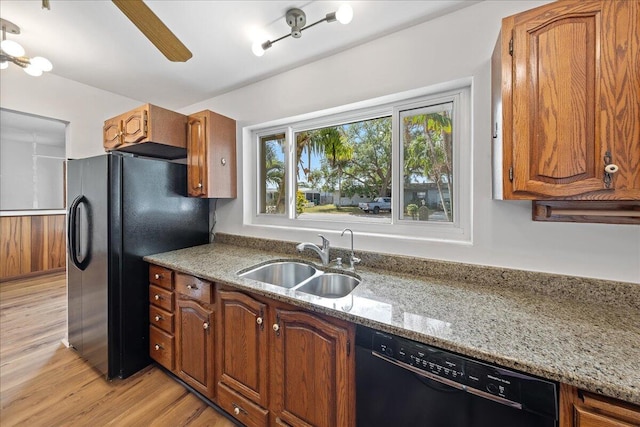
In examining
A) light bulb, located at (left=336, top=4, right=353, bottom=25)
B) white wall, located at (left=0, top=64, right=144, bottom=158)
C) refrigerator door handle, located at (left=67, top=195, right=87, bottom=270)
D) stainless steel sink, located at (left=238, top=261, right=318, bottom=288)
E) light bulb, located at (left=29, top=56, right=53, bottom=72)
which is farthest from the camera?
white wall, located at (left=0, top=64, right=144, bottom=158)

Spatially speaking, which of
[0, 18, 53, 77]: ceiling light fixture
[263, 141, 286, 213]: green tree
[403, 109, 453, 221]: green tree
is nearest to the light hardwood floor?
[263, 141, 286, 213]: green tree

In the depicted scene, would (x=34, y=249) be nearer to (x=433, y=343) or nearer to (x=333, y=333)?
(x=333, y=333)

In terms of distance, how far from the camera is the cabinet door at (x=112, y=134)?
7.39 feet

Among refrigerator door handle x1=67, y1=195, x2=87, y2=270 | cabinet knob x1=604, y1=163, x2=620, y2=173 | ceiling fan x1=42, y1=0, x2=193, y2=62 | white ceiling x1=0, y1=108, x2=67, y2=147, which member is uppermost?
white ceiling x1=0, y1=108, x2=67, y2=147

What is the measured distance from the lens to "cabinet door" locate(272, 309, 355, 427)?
105 cm

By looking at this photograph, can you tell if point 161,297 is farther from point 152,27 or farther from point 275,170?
point 152,27

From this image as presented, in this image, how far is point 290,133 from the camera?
2.25 meters

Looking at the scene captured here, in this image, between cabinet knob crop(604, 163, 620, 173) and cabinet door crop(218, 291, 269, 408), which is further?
cabinet door crop(218, 291, 269, 408)

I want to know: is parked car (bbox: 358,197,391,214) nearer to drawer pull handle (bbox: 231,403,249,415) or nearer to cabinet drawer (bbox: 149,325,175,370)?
drawer pull handle (bbox: 231,403,249,415)

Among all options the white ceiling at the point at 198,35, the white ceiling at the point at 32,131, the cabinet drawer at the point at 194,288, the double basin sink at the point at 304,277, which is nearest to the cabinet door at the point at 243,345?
the cabinet drawer at the point at 194,288

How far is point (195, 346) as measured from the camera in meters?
1.63

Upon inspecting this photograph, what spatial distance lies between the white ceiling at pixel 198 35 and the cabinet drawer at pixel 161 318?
1883 mm

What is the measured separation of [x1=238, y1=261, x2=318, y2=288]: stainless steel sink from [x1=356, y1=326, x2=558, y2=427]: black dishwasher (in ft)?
2.77

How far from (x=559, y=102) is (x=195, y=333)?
217cm
